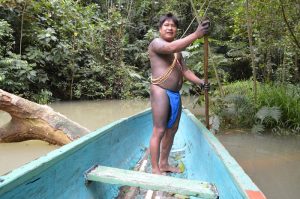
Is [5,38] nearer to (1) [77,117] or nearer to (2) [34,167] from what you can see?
(1) [77,117]

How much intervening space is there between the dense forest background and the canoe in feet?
8.77

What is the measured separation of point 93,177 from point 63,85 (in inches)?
371

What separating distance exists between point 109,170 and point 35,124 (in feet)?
9.53

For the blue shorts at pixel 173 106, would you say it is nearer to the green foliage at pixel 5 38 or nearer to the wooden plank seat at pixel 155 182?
the wooden plank seat at pixel 155 182

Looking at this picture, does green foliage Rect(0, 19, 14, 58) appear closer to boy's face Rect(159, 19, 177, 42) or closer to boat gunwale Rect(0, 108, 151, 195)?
boy's face Rect(159, 19, 177, 42)

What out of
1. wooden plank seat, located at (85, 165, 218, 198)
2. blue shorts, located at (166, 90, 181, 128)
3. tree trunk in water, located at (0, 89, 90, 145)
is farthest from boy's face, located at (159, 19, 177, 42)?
tree trunk in water, located at (0, 89, 90, 145)

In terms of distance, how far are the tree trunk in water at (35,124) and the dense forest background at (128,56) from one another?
2412 millimetres

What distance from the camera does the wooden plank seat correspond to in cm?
175

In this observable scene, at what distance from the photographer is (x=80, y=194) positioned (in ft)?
6.45

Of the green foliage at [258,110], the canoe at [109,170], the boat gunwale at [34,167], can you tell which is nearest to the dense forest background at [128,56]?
the green foliage at [258,110]

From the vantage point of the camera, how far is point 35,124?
4.58 m

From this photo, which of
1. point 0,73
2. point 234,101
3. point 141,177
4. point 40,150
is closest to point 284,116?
point 234,101

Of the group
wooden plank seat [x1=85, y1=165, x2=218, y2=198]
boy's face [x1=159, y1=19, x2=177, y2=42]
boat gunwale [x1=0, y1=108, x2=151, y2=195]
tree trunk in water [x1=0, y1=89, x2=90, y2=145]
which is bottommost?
tree trunk in water [x1=0, y1=89, x2=90, y2=145]

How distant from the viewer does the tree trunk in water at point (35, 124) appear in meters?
4.38
